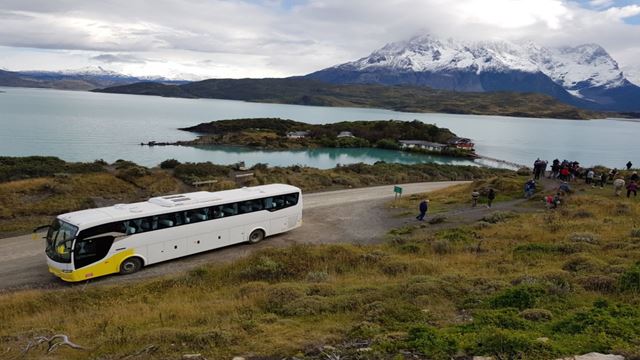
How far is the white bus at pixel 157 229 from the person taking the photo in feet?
61.3

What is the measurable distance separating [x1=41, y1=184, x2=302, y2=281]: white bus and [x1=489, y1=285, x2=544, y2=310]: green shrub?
1401 cm

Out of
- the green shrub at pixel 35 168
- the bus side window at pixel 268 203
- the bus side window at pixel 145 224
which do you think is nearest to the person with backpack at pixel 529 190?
the bus side window at pixel 268 203

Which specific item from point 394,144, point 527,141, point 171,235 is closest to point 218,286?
point 171,235

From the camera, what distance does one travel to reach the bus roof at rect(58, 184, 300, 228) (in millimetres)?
19144

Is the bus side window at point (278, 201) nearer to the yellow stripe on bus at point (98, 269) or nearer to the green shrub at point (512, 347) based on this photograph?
the yellow stripe on bus at point (98, 269)

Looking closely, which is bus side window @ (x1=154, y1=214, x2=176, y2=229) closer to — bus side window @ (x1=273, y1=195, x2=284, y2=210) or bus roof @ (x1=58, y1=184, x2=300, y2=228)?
bus roof @ (x1=58, y1=184, x2=300, y2=228)

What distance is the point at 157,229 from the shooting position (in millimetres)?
20688

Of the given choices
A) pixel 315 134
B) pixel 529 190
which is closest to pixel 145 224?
pixel 529 190

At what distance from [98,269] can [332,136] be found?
105m

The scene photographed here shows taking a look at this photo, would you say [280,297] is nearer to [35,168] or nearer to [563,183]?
[563,183]

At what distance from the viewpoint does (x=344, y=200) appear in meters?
37.6

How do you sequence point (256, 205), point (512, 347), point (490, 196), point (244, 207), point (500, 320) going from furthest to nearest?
point (490, 196) < point (256, 205) < point (244, 207) < point (500, 320) < point (512, 347)

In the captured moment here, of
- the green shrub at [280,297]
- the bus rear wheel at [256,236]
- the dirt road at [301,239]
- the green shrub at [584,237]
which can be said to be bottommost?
the dirt road at [301,239]

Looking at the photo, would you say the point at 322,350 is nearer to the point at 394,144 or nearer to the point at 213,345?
the point at 213,345
